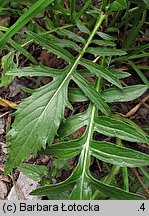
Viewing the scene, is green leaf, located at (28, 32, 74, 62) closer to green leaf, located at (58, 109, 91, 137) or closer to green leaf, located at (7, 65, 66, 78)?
green leaf, located at (7, 65, 66, 78)

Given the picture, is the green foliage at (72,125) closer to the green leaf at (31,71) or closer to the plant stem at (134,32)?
the green leaf at (31,71)

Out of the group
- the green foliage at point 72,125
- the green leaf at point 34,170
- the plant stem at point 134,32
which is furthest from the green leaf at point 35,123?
the plant stem at point 134,32

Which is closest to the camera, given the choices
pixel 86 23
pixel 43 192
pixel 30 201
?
pixel 43 192

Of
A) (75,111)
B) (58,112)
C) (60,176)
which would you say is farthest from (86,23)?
(60,176)

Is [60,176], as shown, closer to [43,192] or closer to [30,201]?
[30,201]

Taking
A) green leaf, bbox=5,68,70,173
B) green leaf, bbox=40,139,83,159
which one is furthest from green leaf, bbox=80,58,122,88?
green leaf, bbox=40,139,83,159

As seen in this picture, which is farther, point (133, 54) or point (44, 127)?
point (133, 54)

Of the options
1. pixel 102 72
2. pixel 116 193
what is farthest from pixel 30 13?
pixel 116 193
